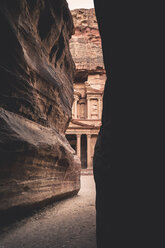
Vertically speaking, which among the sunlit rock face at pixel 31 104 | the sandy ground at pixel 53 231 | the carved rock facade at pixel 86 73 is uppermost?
the carved rock facade at pixel 86 73

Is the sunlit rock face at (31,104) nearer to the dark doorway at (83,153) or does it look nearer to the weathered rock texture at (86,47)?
the dark doorway at (83,153)

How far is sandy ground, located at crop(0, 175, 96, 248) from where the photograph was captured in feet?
8.84

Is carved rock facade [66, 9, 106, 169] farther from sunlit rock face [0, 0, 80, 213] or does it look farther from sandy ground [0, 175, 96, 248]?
sandy ground [0, 175, 96, 248]

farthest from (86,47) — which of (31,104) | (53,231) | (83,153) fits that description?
(53,231)

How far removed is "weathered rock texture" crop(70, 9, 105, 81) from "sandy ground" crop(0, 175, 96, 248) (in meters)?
36.9

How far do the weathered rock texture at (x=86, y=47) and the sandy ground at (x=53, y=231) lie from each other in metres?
36.9

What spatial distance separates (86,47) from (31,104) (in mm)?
39640

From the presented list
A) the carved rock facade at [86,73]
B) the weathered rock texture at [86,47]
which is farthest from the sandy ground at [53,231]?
the weathered rock texture at [86,47]

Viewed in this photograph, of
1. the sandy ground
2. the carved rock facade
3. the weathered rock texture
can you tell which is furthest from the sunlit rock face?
the weathered rock texture

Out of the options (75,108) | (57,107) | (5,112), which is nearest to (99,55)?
(75,108)

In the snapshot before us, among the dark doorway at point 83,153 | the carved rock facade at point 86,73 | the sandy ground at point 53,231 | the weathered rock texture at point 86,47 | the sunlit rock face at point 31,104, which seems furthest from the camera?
the weathered rock texture at point 86,47

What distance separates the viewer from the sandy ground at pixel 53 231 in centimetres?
269

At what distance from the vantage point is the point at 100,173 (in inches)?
93.4

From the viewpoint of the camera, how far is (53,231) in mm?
3205
